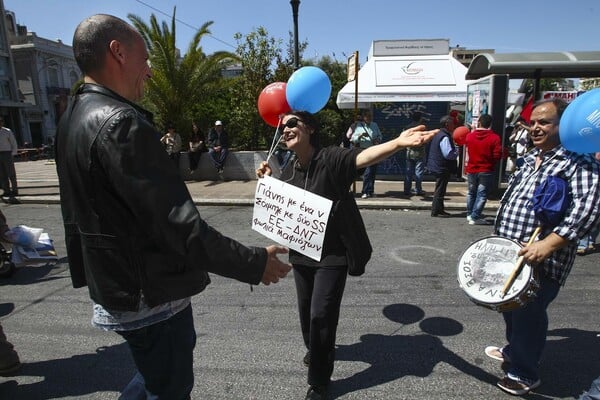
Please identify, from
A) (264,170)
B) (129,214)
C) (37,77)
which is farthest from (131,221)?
(37,77)

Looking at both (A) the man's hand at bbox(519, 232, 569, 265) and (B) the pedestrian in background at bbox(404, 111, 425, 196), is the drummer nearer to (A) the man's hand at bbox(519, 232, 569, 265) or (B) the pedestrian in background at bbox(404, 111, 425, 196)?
(A) the man's hand at bbox(519, 232, 569, 265)

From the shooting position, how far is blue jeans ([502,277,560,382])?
2.44 metres

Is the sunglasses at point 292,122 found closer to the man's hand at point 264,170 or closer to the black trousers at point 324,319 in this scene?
the man's hand at point 264,170

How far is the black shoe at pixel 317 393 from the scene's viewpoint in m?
2.58

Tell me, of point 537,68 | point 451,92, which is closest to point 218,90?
point 451,92

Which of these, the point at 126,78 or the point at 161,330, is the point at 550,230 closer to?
the point at 161,330

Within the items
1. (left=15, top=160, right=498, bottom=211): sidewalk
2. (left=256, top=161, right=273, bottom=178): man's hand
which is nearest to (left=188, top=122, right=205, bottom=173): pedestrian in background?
(left=15, top=160, right=498, bottom=211): sidewalk

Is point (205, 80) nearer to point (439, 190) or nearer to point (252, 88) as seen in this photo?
point (252, 88)

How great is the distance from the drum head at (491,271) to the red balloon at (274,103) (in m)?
1.82

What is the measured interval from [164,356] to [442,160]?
22.7 ft

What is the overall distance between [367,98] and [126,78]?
10.3 m

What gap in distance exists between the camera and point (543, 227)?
2371mm

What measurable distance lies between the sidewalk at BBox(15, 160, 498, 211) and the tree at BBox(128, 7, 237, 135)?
2.85 metres

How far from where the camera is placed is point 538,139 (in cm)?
247
